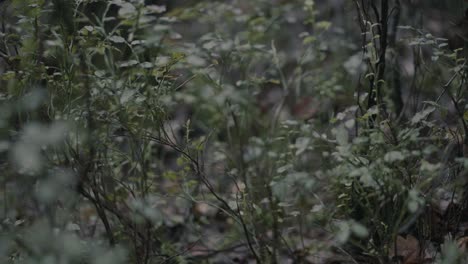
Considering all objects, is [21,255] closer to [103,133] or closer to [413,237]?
[103,133]

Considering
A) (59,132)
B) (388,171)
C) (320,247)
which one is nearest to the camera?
(59,132)

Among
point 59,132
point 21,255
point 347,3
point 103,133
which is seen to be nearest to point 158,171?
point 103,133

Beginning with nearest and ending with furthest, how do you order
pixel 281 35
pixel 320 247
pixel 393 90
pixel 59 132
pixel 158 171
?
pixel 59 132 < pixel 320 247 < pixel 393 90 < pixel 158 171 < pixel 281 35

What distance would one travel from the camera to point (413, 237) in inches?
69.6

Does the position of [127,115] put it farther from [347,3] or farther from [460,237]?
[347,3]

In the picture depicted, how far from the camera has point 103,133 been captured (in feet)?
5.27

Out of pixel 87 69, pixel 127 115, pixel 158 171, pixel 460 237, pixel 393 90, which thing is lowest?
pixel 158 171

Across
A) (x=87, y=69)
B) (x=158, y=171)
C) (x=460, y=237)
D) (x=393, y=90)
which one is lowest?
(x=158, y=171)

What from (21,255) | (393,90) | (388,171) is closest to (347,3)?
(393,90)

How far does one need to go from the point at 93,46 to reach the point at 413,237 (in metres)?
1.22

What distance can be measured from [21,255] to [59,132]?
2.04 feet

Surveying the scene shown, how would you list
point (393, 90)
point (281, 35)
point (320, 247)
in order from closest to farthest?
point (320, 247)
point (393, 90)
point (281, 35)

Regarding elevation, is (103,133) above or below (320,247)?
above

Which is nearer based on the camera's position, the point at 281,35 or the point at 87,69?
the point at 87,69
